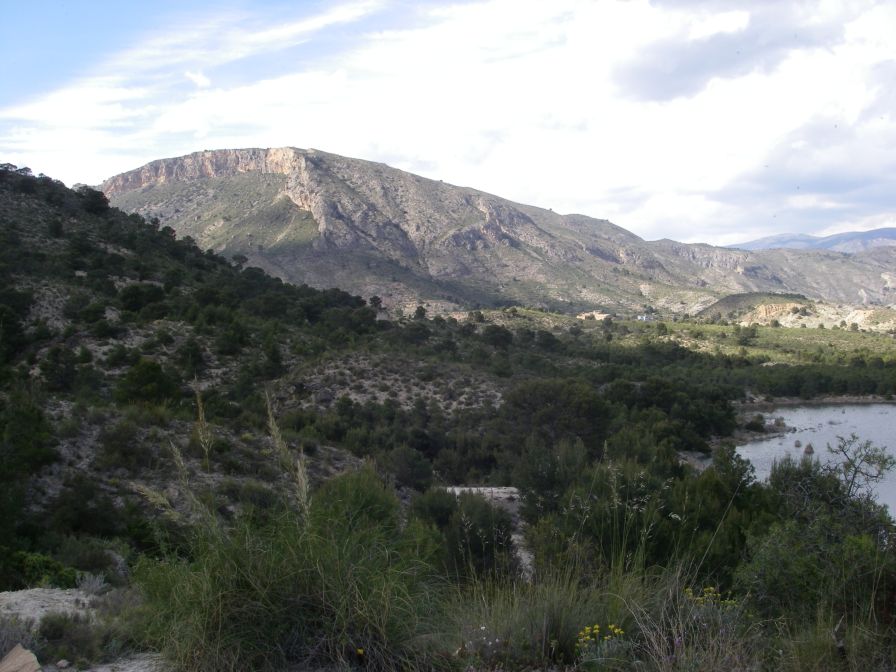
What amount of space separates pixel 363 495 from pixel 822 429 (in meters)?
41.4

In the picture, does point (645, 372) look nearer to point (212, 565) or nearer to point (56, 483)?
point (56, 483)

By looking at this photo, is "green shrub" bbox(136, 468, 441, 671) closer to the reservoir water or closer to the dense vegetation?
the dense vegetation

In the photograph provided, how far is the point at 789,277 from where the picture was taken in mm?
196500

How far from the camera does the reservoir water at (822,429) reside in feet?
107

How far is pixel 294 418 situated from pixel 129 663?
22.8 metres

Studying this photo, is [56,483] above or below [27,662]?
below

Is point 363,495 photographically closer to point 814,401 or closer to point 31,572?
point 31,572

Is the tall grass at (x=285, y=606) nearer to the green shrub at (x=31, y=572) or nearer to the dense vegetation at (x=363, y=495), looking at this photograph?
the dense vegetation at (x=363, y=495)

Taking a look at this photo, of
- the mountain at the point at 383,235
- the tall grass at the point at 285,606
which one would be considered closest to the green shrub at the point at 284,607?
the tall grass at the point at 285,606

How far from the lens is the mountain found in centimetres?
9988

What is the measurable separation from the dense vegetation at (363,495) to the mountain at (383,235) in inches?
2001

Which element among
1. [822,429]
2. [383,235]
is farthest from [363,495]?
[383,235]

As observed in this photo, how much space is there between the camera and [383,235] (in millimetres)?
114000

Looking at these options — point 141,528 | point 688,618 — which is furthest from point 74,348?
point 688,618
